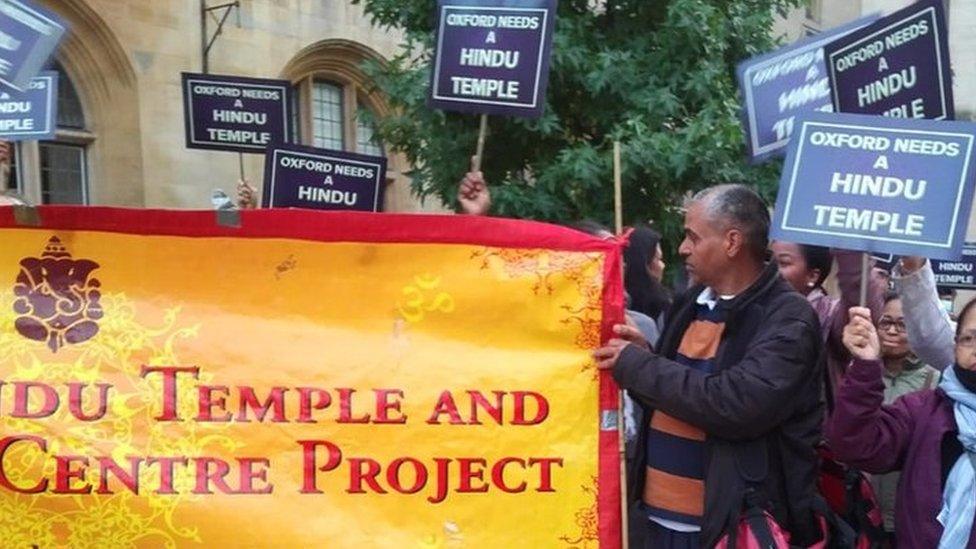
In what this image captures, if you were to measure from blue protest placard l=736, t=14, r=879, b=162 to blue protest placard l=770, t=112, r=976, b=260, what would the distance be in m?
1.06

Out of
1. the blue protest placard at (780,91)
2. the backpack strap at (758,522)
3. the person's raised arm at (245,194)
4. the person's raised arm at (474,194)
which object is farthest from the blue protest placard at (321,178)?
the backpack strap at (758,522)

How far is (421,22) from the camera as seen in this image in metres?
8.08

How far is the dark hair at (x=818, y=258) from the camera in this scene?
381cm

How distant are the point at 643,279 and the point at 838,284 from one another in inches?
44.8

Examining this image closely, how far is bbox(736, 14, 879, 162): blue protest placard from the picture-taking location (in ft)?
13.3

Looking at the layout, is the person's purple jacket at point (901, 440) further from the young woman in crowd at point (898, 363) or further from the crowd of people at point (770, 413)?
the young woman in crowd at point (898, 363)

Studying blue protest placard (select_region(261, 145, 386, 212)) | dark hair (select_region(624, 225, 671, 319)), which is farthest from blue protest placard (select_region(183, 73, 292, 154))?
dark hair (select_region(624, 225, 671, 319))

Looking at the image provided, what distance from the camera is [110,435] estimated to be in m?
2.87

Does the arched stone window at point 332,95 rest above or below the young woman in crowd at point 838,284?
above

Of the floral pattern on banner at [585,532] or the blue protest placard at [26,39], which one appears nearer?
the floral pattern on banner at [585,532]

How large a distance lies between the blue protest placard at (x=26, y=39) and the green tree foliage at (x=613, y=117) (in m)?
4.25

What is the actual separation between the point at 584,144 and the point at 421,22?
5.39 ft

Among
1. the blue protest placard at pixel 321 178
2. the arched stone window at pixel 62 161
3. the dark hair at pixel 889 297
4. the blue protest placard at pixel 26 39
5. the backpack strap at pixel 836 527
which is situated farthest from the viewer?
the arched stone window at pixel 62 161

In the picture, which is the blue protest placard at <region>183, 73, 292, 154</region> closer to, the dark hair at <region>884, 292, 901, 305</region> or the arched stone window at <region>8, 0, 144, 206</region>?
the dark hair at <region>884, 292, 901, 305</region>
